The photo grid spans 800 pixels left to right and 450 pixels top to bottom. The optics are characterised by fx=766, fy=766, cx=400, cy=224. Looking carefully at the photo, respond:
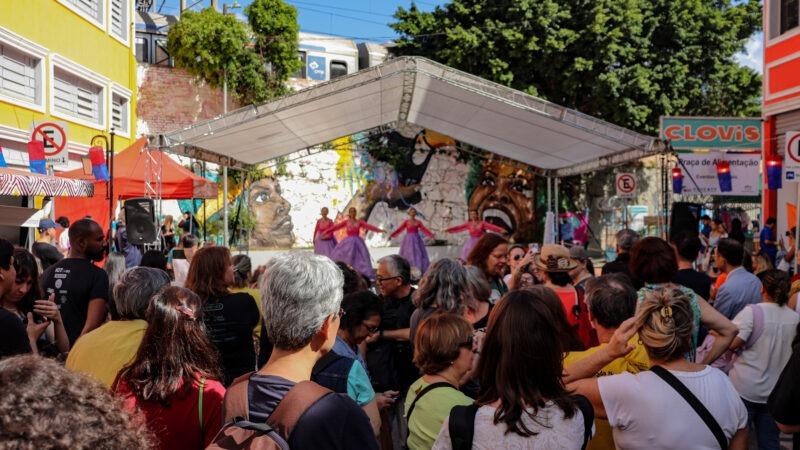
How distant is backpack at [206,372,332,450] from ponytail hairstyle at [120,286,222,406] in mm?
509

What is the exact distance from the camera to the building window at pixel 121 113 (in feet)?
73.4

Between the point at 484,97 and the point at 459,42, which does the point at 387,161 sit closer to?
the point at 459,42

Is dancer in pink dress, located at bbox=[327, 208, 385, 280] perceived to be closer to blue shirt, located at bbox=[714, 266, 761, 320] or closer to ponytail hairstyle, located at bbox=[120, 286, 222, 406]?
blue shirt, located at bbox=[714, 266, 761, 320]

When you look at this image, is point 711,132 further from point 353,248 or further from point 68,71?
point 68,71

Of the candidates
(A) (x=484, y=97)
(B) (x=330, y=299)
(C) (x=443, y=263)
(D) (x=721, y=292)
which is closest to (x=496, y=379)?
(B) (x=330, y=299)

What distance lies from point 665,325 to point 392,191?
25387mm

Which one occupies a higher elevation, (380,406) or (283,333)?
(283,333)

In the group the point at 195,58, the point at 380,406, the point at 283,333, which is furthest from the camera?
the point at 195,58

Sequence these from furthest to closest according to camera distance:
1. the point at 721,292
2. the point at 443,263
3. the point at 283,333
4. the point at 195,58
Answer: the point at 195,58
the point at 721,292
the point at 443,263
the point at 283,333

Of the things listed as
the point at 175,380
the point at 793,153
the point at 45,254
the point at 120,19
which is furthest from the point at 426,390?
the point at 120,19

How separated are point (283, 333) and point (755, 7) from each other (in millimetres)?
28475

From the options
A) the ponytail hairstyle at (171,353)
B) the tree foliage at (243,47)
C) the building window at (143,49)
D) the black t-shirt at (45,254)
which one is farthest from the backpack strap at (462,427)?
the building window at (143,49)

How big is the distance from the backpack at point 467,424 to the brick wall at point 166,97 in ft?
81.0

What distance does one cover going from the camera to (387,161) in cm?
2833
